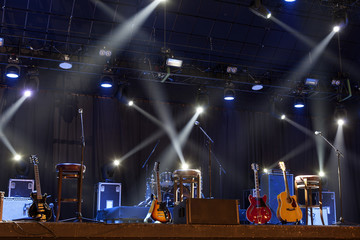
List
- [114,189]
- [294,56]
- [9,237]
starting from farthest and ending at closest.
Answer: [294,56]
[114,189]
[9,237]

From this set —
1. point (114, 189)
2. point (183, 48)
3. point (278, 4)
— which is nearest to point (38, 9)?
point (183, 48)

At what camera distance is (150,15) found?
870 centimetres

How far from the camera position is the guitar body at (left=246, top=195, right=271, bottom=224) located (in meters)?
6.43

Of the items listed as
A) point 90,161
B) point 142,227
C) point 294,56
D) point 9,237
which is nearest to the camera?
point 9,237

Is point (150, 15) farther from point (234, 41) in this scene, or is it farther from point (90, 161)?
point (90, 161)

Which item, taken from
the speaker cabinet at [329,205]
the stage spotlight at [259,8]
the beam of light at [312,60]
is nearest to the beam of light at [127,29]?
the stage spotlight at [259,8]

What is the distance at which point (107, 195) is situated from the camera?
28.4 ft

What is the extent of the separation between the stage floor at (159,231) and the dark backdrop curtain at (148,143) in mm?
7582

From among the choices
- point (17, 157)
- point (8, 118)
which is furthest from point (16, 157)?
point (8, 118)

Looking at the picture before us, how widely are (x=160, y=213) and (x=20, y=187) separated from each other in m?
3.46

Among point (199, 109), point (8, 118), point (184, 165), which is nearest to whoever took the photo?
point (8, 118)

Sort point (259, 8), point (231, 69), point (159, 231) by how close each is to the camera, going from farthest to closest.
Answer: point (231, 69), point (259, 8), point (159, 231)

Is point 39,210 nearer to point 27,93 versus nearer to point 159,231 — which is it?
point 27,93

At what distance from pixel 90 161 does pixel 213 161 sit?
3170 mm
